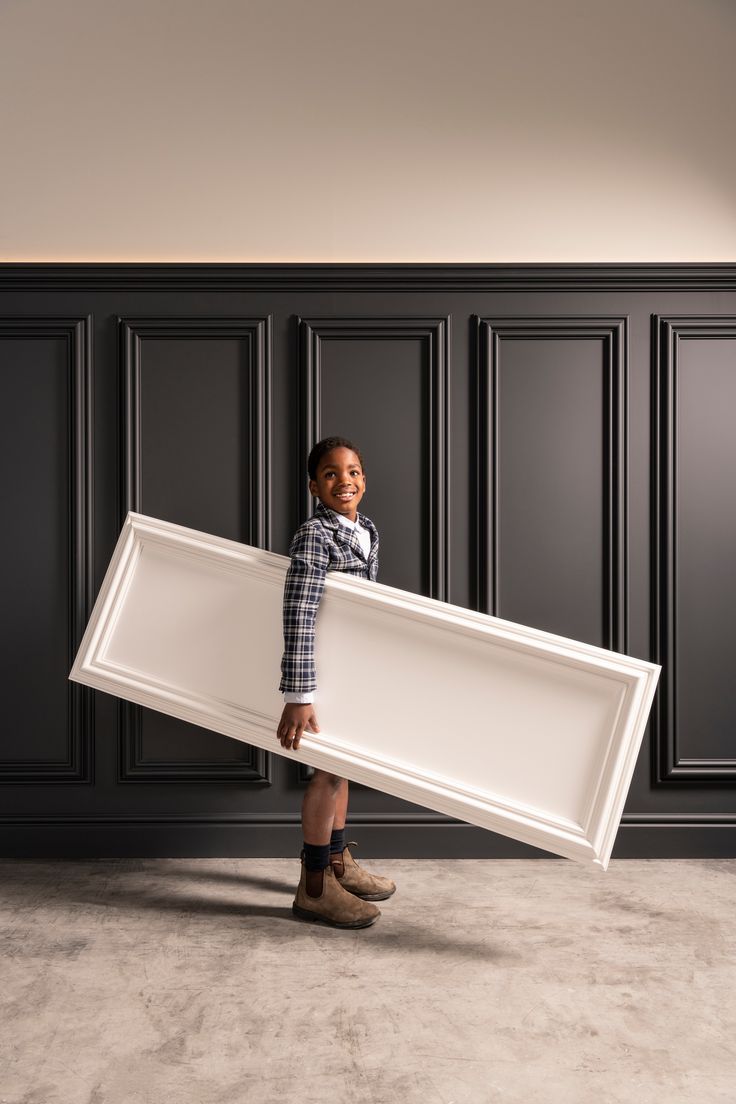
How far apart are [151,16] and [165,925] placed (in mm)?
3483

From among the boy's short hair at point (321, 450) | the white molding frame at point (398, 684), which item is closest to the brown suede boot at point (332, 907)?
the white molding frame at point (398, 684)

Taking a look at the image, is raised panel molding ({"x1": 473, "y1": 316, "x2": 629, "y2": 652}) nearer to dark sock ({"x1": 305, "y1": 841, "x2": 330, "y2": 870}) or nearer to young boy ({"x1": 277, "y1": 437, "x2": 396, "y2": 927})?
young boy ({"x1": 277, "y1": 437, "x2": 396, "y2": 927})

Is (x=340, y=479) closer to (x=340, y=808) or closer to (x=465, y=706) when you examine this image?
(x=465, y=706)

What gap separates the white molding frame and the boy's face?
9.4 inches

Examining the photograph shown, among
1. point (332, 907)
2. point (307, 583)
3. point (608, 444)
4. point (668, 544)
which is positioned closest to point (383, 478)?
point (307, 583)

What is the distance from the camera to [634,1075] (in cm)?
161

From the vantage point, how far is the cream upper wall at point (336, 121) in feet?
9.44

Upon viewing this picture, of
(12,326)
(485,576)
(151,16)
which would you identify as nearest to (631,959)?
(485,576)

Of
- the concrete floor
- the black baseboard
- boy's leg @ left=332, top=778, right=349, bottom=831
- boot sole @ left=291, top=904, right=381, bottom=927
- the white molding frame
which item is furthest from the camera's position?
the black baseboard

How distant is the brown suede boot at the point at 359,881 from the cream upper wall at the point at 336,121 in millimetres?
2354

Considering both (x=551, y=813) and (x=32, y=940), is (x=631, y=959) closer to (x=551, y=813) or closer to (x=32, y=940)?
(x=551, y=813)

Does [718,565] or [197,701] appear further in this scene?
[718,565]

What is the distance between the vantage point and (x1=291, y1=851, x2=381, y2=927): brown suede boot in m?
2.26

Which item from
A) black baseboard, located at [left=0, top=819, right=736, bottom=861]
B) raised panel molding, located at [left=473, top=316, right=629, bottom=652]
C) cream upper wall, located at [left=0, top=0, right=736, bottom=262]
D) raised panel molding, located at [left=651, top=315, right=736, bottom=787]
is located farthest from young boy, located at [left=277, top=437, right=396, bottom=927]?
raised panel molding, located at [left=651, top=315, right=736, bottom=787]
